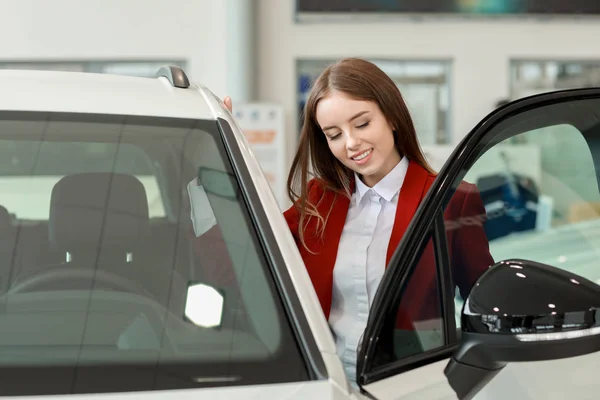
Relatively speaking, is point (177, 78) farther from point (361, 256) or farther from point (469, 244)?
point (469, 244)

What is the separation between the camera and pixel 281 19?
7.97m

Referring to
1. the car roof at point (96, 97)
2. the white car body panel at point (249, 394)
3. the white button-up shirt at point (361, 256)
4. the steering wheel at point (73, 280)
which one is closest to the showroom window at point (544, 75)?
the white button-up shirt at point (361, 256)

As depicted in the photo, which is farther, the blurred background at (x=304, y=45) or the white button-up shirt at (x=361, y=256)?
the blurred background at (x=304, y=45)

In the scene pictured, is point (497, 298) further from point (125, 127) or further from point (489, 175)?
point (125, 127)

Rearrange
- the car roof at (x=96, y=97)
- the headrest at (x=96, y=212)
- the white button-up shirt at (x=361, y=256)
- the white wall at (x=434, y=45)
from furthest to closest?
the white wall at (x=434, y=45) → the white button-up shirt at (x=361, y=256) → the car roof at (x=96, y=97) → the headrest at (x=96, y=212)

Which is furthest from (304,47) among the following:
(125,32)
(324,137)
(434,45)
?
(324,137)

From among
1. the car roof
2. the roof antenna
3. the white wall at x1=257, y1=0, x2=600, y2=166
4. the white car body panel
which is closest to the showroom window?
the white wall at x1=257, y1=0, x2=600, y2=166

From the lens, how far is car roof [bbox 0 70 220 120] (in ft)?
4.62

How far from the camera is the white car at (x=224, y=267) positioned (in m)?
1.01

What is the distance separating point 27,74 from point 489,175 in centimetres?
88

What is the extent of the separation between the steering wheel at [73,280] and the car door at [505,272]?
36 centimetres

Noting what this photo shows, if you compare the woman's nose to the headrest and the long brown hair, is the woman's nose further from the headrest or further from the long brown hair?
the headrest

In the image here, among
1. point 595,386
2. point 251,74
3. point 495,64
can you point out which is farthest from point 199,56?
point 595,386

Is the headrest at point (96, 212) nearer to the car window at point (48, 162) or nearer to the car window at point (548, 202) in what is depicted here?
the car window at point (48, 162)
